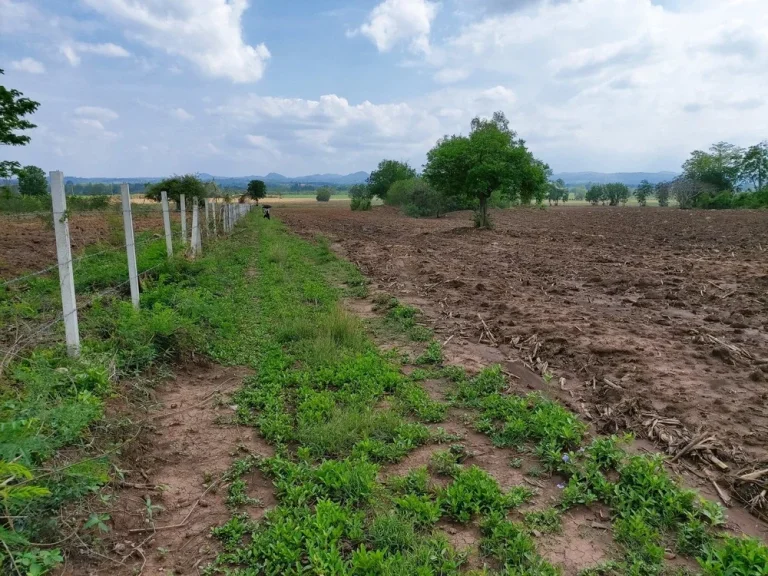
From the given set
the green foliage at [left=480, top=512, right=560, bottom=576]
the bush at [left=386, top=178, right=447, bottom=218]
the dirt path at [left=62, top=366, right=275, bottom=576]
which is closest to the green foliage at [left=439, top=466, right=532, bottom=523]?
the green foliage at [left=480, top=512, right=560, bottom=576]

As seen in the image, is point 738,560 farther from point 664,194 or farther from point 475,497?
point 664,194

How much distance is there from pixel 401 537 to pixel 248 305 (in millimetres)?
6294

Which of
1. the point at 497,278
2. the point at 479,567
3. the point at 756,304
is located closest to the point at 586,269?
the point at 497,278

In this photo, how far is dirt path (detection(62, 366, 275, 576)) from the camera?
8.73 ft

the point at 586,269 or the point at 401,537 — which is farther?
the point at 586,269

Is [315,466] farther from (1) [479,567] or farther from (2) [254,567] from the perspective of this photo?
(1) [479,567]

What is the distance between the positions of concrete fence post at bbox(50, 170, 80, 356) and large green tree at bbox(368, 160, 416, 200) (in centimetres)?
7415

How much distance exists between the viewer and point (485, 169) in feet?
74.0

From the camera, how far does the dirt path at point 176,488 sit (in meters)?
2.66

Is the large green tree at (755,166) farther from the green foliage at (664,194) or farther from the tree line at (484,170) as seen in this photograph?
the tree line at (484,170)

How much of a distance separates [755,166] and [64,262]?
91.0 meters

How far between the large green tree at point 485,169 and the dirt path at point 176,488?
20.0 metres

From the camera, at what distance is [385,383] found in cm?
505

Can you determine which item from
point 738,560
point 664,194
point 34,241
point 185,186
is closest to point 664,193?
point 664,194
